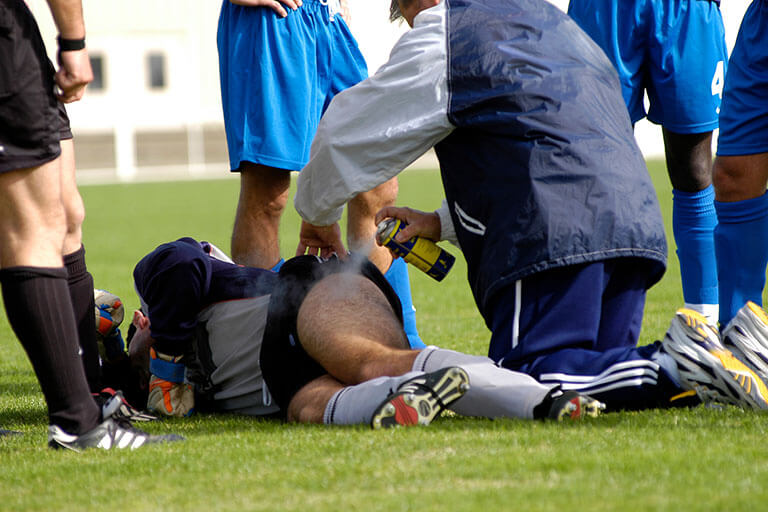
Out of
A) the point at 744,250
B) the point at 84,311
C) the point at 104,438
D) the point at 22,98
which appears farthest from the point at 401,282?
the point at 22,98

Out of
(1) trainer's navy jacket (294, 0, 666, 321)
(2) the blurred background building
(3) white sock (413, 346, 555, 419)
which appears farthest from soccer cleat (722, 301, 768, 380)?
(2) the blurred background building

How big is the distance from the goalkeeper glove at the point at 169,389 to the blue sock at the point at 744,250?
6.98 feet

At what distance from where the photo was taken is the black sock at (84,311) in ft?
11.5

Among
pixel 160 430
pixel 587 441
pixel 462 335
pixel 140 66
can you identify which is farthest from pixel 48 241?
pixel 140 66

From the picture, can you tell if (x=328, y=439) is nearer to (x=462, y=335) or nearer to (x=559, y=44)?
(x=559, y=44)

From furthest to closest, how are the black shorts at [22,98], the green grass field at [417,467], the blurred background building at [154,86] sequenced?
the blurred background building at [154,86], the black shorts at [22,98], the green grass field at [417,467]

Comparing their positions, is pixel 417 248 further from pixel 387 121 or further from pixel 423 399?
pixel 423 399

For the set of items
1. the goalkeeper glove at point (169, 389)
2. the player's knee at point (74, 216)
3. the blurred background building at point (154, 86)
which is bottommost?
the blurred background building at point (154, 86)

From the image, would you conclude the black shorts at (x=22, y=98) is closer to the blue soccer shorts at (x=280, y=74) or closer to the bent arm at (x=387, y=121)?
the bent arm at (x=387, y=121)

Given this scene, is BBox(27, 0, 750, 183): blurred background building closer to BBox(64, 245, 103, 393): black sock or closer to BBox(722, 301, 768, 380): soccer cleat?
BBox(64, 245, 103, 393): black sock

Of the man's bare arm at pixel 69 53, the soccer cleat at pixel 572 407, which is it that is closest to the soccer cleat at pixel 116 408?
the man's bare arm at pixel 69 53

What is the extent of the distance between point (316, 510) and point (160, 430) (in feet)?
4.49

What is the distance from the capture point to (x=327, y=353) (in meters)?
3.38

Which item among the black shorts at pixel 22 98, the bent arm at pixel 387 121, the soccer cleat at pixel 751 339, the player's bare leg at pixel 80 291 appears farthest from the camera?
the player's bare leg at pixel 80 291
